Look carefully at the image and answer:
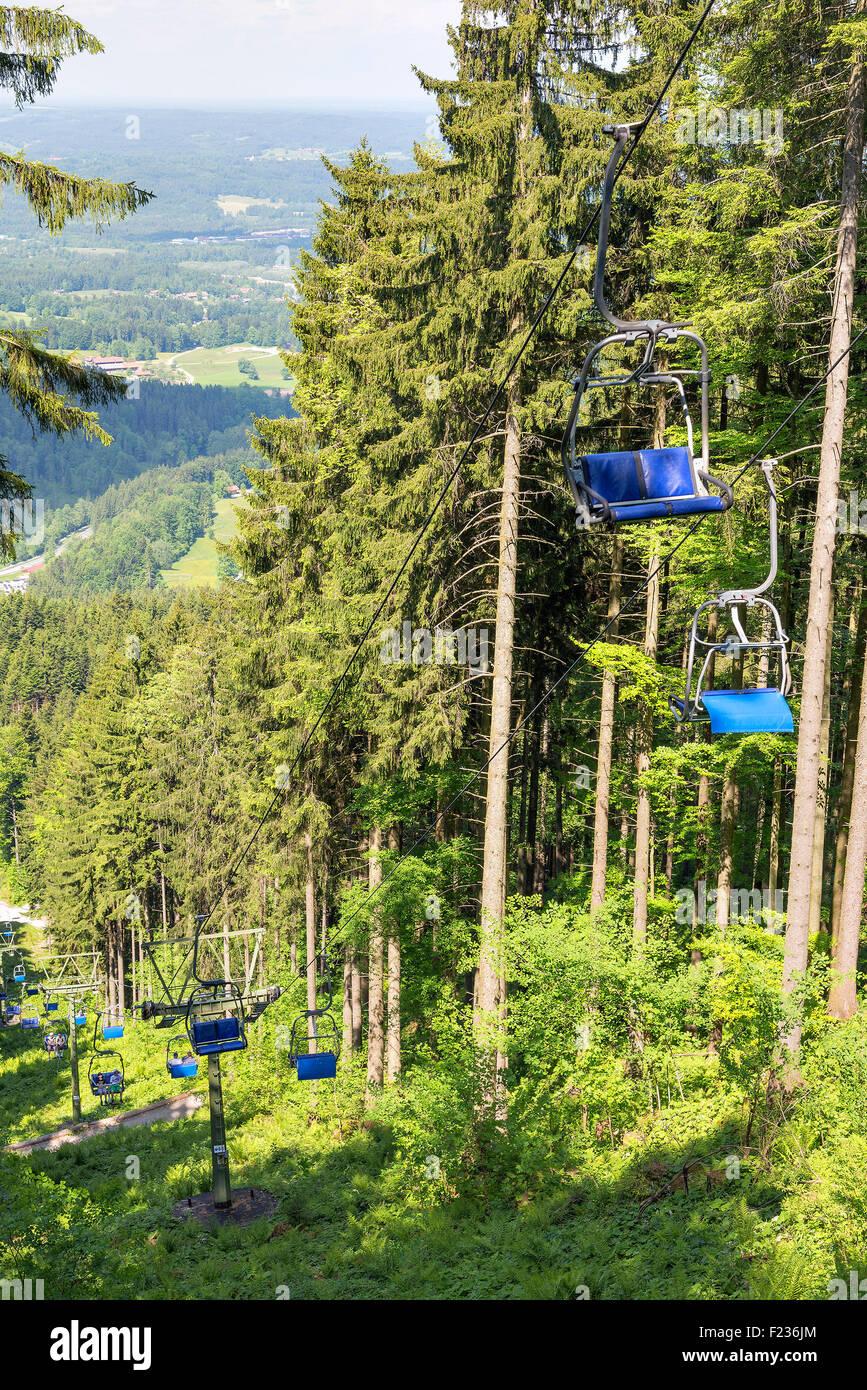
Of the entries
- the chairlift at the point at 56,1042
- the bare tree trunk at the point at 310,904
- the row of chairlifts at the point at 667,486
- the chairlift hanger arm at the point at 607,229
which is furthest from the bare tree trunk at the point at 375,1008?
the chairlift at the point at 56,1042

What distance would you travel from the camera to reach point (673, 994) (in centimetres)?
1304

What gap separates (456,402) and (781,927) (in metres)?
9.70

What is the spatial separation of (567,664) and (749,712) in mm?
11231

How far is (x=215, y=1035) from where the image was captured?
15664 millimetres

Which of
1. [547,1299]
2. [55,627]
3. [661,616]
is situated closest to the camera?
[547,1299]

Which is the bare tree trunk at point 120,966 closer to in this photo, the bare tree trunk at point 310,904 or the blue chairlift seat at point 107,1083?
the blue chairlift seat at point 107,1083

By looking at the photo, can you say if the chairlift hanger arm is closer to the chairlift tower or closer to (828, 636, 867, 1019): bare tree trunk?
(828, 636, 867, 1019): bare tree trunk

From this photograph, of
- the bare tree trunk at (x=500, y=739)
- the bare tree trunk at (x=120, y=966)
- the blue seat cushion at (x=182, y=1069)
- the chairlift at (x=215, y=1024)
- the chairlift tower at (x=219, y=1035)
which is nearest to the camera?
the bare tree trunk at (x=500, y=739)

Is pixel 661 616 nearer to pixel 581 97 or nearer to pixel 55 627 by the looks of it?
pixel 581 97

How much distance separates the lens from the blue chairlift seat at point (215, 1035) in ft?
50.8

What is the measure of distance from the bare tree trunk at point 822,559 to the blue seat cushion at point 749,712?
3.82 metres

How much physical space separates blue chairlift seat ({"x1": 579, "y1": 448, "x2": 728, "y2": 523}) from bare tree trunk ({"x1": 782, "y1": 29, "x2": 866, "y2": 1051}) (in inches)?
186

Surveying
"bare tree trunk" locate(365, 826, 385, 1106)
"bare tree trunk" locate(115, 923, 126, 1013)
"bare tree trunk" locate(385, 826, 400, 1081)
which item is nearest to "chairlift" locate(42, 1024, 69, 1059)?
"bare tree trunk" locate(115, 923, 126, 1013)
